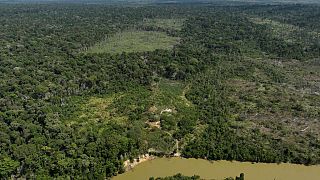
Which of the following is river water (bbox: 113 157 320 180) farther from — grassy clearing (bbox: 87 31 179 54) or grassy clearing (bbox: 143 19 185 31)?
grassy clearing (bbox: 143 19 185 31)

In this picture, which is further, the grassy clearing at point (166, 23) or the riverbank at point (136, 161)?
the grassy clearing at point (166, 23)

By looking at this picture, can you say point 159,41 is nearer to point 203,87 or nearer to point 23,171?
point 203,87

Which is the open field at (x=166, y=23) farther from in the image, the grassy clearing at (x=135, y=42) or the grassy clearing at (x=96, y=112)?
the grassy clearing at (x=96, y=112)

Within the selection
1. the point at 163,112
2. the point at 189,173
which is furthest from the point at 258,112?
the point at 189,173

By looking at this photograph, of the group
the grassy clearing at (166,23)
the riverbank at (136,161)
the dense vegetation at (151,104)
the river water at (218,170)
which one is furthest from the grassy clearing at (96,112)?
the grassy clearing at (166,23)

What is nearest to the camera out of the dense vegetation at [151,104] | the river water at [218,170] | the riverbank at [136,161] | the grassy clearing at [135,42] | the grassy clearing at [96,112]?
the river water at [218,170]
